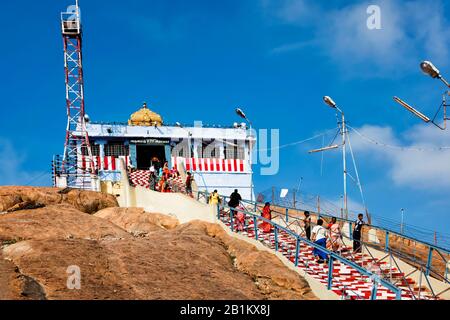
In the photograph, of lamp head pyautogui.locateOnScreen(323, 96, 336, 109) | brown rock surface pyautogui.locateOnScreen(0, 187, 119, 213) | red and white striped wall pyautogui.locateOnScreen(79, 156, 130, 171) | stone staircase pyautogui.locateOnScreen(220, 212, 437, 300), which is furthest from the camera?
red and white striped wall pyautogui.locateOnScreen(79, 156, 130, 171)

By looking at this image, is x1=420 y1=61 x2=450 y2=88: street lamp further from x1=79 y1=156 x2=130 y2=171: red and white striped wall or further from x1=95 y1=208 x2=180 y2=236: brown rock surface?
x1=79 y1=156 x2=130 y2=171: red and white striped wall

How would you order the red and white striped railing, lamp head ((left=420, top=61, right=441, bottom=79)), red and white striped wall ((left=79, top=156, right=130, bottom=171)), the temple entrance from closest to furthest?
1. lamp head ((left=420, top=61, right=441, bottom=79))
2. red and white striped wall ((left=79, top=156, right=130, bottom=171))
3. the red and white striped railing
4. the temple entrance

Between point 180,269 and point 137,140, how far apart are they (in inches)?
910

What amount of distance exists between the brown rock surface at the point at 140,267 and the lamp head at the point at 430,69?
8.79 meters

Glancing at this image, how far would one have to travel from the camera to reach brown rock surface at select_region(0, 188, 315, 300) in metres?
11.9

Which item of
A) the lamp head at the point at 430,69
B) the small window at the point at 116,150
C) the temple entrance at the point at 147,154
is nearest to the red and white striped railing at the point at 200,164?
the small window at the point at 116,150

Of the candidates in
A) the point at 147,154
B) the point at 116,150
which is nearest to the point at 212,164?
the point at 147,154

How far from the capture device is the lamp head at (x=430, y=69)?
17.9 metres

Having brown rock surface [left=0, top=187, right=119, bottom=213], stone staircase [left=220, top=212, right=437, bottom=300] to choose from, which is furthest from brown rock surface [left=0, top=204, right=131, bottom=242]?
stone staircase [left=220, top=212, right=437, bottom=300]

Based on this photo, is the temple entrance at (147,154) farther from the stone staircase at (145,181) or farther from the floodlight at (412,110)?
the floodlight at (412,110)

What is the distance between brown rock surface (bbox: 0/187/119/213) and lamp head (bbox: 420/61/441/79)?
17.8 m

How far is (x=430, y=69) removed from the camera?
1797cm

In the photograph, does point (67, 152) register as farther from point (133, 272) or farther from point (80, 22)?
point (133, 272)
